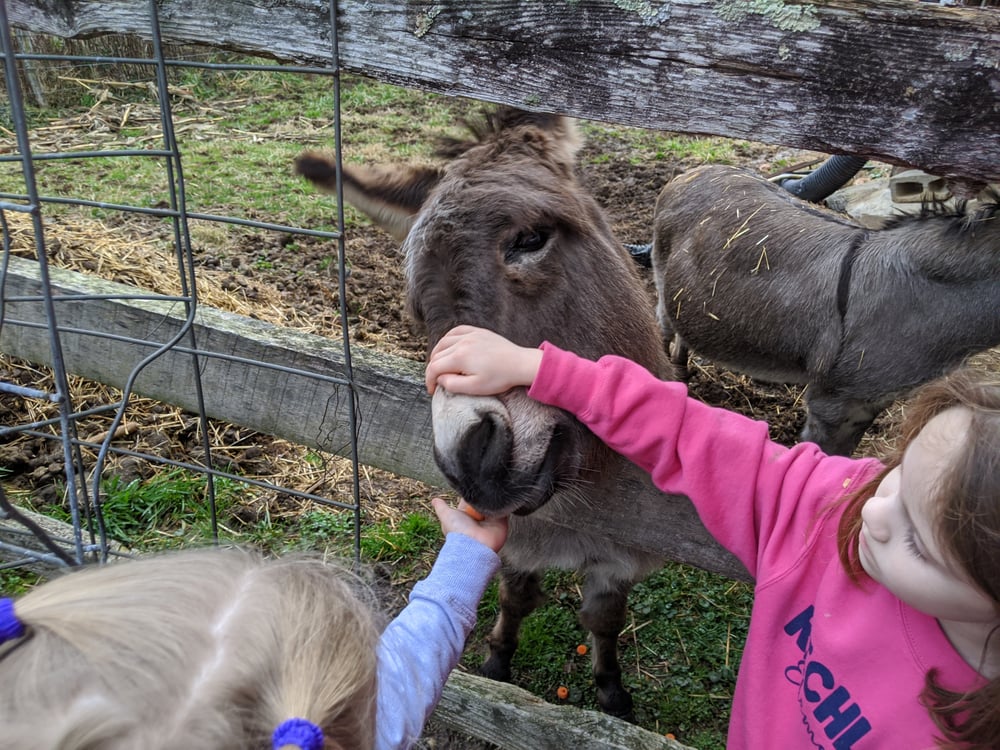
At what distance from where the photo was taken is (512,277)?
1.85m

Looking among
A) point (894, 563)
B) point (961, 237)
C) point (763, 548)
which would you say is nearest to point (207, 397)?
point (763, 548)

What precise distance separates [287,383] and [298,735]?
1468 mm

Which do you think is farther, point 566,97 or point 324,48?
point 324,48

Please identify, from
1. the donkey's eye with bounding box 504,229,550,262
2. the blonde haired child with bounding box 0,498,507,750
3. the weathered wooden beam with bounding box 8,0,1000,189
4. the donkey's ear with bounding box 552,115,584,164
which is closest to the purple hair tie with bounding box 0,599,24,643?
the blonde haired child with bounding box 0,498,507,750

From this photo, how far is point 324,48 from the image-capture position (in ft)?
5.22

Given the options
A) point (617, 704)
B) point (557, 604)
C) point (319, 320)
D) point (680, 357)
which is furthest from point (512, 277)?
point (680, 357)

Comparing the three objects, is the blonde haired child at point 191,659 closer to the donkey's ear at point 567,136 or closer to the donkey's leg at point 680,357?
the donkey's ear at point 567,136

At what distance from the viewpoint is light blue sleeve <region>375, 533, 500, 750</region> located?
132 centimetres

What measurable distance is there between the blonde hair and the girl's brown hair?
89 cm

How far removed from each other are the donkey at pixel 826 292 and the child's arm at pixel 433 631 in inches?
117

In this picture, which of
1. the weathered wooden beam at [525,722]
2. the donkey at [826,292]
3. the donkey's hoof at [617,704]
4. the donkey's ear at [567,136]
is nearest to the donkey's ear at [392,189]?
the donkey's ear at [567,136]

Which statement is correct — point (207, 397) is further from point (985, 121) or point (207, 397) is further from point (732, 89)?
point (985, 121)

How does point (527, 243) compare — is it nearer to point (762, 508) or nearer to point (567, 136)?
point (567, 136)

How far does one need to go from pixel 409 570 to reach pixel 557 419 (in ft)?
6.29
